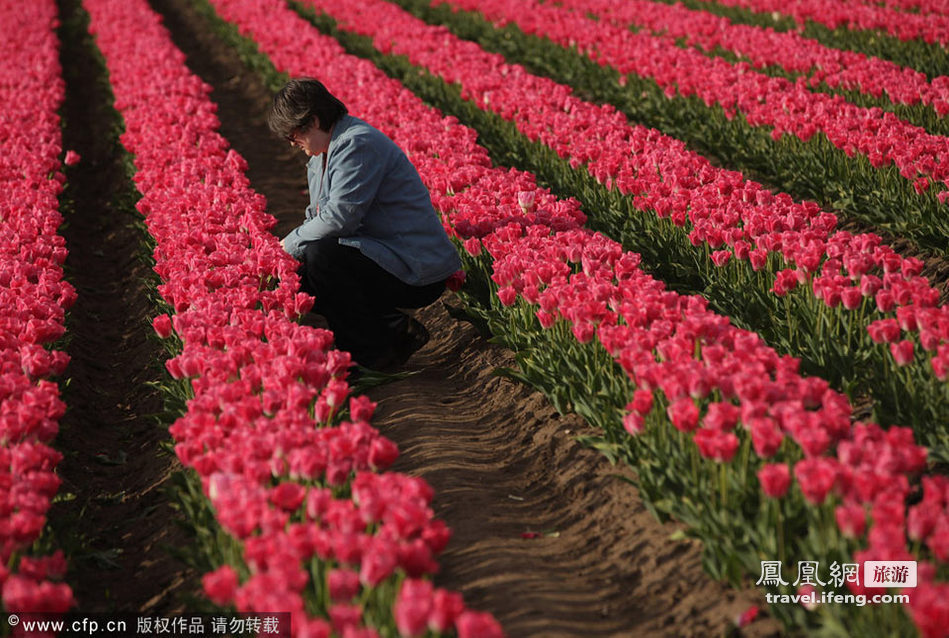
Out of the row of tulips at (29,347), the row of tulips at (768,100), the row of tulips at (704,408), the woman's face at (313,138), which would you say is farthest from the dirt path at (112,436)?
the row of tulips at (768,100)

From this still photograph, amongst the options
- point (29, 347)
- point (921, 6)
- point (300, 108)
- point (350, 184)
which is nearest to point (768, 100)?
point (350, 184)

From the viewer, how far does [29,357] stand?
390 centimetres

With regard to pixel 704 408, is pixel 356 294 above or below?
below

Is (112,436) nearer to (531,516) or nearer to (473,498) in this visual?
(473,498)

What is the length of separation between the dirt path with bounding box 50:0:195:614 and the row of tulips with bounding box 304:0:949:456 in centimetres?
280

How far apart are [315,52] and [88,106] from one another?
3180 millimetres

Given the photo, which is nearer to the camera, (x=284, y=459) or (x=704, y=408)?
(x=284, y=459)

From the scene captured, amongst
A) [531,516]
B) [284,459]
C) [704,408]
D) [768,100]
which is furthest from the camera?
[768,100]

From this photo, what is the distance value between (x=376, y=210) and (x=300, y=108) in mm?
658

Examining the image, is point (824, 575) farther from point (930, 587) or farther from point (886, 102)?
point (886, 102)

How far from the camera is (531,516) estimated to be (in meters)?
3.88

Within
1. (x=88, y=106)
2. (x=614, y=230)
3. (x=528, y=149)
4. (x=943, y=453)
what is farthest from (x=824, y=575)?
(x=88, y=106)

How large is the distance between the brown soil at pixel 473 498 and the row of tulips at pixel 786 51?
467 centimetres

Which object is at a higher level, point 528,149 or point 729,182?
point 729,182
